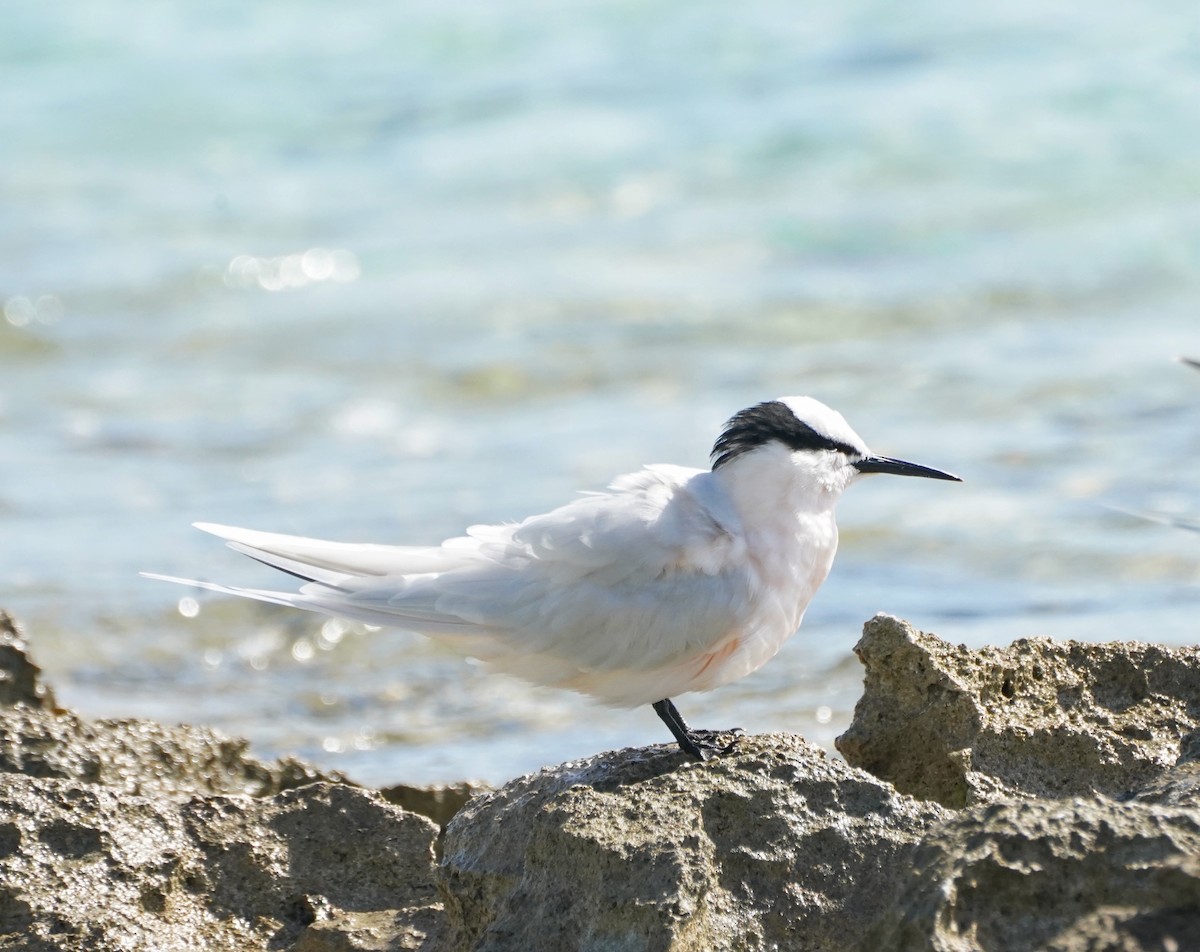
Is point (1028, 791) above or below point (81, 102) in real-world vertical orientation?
below

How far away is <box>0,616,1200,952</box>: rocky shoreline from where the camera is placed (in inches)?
98.9

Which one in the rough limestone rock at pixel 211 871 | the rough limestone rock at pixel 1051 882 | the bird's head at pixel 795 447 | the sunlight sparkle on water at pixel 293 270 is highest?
the bird's head at pixel 795 447

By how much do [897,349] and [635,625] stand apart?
670 cm

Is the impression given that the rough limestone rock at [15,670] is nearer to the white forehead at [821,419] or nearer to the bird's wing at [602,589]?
the bird's wing at [602,589]

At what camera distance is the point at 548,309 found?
1127 centimetres

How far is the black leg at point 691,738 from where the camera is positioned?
3.63 meters

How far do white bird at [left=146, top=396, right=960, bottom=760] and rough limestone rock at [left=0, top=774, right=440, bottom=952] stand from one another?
1.51 ft

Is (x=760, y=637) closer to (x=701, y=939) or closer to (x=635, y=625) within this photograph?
(x=635, y=625)

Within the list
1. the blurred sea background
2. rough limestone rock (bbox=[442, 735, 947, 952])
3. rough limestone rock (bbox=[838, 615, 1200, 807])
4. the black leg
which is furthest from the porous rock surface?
the blurred sea background

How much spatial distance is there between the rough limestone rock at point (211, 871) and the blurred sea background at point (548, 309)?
171 centimetres

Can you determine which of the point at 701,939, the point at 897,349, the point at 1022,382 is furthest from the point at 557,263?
the point at 701,939

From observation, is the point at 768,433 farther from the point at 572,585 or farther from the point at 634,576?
the point at 572,585

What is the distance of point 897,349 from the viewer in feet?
33.5

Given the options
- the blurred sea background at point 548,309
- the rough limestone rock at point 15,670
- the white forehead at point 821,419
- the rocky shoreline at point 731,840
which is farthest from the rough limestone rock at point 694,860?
the blurred sea background at point 548,309
